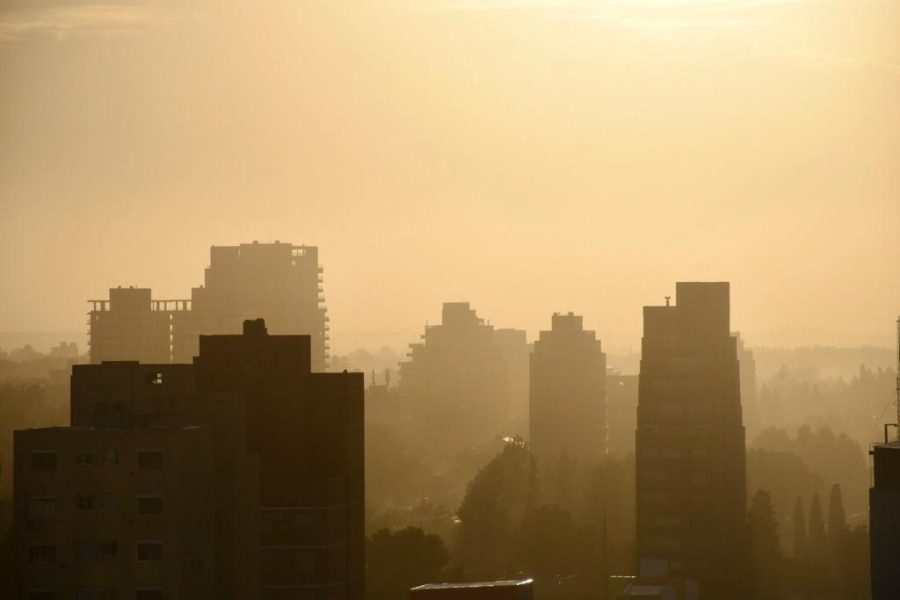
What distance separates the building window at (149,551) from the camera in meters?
47.2

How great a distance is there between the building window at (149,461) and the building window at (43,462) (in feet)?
Answer: 6.97

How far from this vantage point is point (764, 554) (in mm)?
102938

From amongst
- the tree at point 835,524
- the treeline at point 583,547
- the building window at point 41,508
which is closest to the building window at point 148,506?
the building window at point 41,508

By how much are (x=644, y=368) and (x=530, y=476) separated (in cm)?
2688

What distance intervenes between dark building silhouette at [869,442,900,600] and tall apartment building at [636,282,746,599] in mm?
47622

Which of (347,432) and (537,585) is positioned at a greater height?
(347,432)

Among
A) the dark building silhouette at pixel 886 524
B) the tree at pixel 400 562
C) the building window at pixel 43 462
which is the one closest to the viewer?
the building window at pixel 43 462

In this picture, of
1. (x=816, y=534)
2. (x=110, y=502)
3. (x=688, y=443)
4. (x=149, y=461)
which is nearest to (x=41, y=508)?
(x=110, y=502)

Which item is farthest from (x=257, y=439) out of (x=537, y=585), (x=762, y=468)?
(x=762, y=468)

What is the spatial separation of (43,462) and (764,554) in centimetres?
6115

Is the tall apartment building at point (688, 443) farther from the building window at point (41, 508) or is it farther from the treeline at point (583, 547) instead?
the building window at point (41, 508)

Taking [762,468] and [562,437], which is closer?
[762,468]

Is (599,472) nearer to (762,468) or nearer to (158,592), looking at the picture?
(762,468)

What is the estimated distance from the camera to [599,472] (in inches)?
4968
